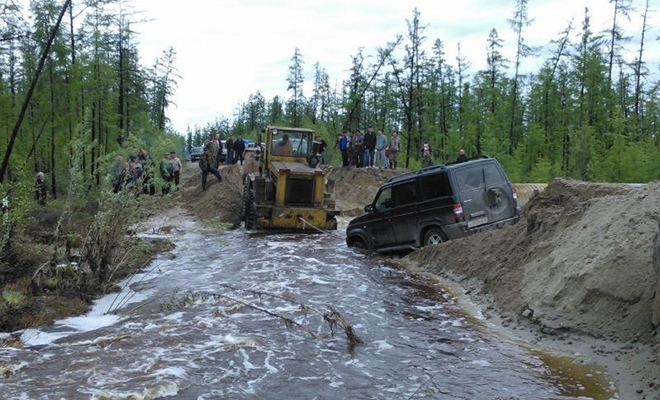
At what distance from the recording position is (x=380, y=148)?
90.4 feet

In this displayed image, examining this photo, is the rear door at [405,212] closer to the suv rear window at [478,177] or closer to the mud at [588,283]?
the suv rear window at [478,177]

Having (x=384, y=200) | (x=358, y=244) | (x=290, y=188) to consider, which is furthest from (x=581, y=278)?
(x=290, y=188)

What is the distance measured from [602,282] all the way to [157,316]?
6.29 m

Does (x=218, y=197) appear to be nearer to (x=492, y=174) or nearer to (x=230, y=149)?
(x=230, y=149)

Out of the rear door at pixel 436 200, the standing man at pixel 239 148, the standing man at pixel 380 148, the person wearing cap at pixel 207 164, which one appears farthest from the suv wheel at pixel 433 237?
the standing man at pixel 239 148

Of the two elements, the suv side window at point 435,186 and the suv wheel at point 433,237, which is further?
the suv wheel at point 433,237

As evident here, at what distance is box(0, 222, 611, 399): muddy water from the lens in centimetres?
614

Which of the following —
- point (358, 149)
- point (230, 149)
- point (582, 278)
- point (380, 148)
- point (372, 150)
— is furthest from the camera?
point (230, 149)

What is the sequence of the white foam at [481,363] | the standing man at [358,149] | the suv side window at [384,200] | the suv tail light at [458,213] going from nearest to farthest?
the white foam at [481,363]
the suv tail light at [458,213]
the suv side window at [384,200]
the standing man at [358,149]

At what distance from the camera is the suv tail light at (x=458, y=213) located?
12304 millimetres

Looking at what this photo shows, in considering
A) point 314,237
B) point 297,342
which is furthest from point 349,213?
point 297,342

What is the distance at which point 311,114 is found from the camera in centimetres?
5244

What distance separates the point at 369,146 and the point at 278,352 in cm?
2021

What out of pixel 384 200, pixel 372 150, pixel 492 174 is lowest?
pixel 384 200
